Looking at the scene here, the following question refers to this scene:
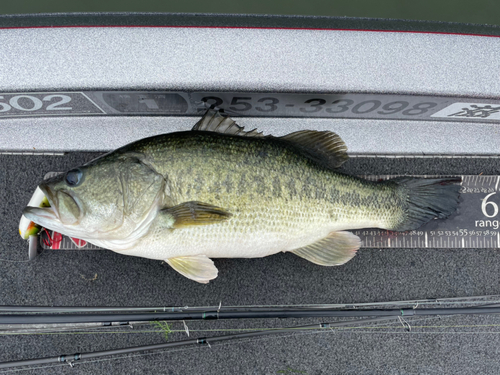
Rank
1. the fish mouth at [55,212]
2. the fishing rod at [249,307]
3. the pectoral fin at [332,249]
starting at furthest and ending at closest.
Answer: the fishing rod at [249,307] → the pectoral fin at [332,249] → the fish mouth at [55,212]

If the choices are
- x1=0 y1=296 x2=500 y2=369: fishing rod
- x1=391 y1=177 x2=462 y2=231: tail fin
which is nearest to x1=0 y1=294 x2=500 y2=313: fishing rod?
x1=0 y1=296 x2=500 y2=369: fishing rod

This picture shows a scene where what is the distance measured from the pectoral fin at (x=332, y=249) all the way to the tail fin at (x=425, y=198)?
0.24 meters

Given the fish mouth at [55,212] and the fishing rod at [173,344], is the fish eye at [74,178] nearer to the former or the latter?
the fish mouth at [55,212]

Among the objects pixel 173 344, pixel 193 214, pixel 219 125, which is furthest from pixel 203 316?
pixel 219 125

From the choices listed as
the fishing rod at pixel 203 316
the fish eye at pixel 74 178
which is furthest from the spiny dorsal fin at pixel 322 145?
the fish eye at pixel 74 178

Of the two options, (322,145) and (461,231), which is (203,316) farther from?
(461,231)

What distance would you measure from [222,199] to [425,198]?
1.00m

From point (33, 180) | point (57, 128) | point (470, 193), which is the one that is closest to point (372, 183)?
point (470, 193)

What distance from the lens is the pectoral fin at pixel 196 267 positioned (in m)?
1.44

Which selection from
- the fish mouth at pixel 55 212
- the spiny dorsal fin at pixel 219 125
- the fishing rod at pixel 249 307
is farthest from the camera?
the fishing rod at pixel 249 307

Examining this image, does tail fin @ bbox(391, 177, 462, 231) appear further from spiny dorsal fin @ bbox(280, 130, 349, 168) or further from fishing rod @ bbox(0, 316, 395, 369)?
fishing rod @ bbox(0, 316, 395, 369)

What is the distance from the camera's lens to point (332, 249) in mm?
1540

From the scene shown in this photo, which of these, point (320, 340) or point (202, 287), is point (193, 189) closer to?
point (202, 287)

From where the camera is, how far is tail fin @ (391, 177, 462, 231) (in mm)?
1574
